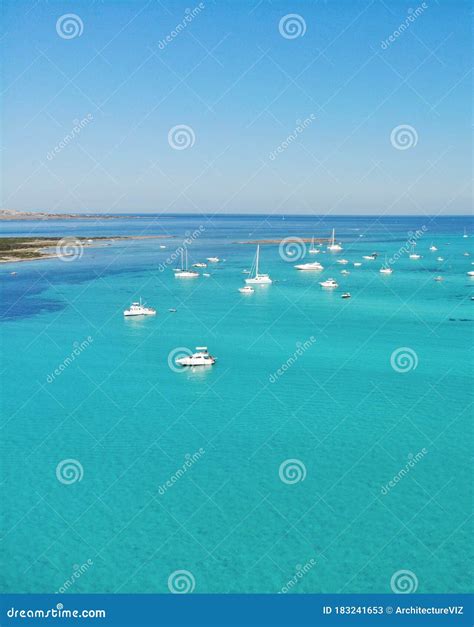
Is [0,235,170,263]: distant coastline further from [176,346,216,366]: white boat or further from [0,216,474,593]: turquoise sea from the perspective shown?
[176,346,216,366]: white boat

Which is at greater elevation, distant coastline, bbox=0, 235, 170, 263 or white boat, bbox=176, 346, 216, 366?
distant coastline, bbox=0, 235, 170, 263

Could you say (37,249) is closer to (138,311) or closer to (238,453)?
(138,311)

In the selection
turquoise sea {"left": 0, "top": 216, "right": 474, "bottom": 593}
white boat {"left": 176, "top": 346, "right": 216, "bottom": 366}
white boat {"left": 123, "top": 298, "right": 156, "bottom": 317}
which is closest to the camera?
turquoise sea {"left": 0, "top": 216, "right": 474, "bottom": 593}

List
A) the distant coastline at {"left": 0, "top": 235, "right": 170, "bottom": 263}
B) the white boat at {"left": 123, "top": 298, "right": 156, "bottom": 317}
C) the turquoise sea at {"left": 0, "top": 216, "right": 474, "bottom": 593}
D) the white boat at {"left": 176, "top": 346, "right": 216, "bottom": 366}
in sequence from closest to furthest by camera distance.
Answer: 1. the turquoise sea at {"left": 0, "top": 216, "right": 474, "bottom": 593}
2. the white boat at {"left": 176, "top": 346, "right": 216, "bottom": 366}
3. the white boat at {"left": 123, "top": 298, "right": 156, "bottom": 317}
4. the distant coastline at {"left": 0, "top": 235, "right": 170, "bottom": 263}

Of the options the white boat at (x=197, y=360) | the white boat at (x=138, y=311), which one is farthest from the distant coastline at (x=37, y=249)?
the white boat at (x=197, y=360)

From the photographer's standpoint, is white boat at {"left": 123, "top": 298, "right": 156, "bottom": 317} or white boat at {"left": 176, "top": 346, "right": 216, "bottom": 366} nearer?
white boat at {"left": 176, "top": 346, "right": 216, "bottom": 366}

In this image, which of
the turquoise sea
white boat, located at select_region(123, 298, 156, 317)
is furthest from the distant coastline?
the turquoise sea

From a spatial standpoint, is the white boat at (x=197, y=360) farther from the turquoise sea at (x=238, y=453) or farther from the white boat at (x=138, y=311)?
the white boat at (x=138, y=311)

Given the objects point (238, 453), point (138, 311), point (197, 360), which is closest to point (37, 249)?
point (138, 311)
